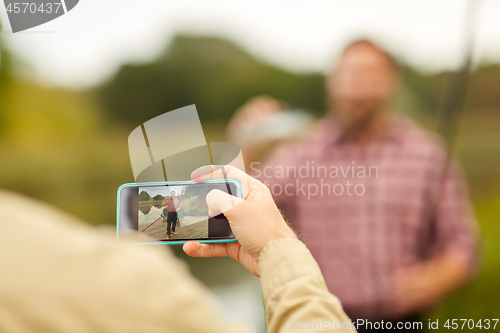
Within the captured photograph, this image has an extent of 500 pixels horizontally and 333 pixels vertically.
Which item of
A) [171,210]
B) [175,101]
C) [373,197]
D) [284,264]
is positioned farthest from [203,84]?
[284,264]

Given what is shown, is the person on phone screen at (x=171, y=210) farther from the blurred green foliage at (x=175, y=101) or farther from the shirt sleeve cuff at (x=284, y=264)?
the blurred green foliage at (x=175, y=101)

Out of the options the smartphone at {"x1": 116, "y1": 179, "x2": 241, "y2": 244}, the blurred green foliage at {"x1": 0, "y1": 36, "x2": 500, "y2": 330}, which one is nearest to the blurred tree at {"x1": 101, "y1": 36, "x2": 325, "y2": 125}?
the blurred green foliage at {"x1": 0, "y1": 36, "x2": 500, "y2": 330}

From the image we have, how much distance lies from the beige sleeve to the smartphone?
81mm

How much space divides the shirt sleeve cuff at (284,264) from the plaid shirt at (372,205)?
0.26 m

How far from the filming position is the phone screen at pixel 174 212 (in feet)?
1.15

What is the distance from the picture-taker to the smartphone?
0.35 m

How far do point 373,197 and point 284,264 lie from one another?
400mm

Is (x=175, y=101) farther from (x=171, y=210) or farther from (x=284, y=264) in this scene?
(x=284, y=264)

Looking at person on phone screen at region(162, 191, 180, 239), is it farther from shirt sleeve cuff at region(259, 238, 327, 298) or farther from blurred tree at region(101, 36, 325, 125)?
blurred tree at region(101, 36, 325, 125)

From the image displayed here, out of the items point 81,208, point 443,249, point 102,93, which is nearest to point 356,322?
point 443,249

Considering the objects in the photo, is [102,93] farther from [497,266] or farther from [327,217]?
[497,266]

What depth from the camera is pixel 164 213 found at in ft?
1.16

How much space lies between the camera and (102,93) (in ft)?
4.03

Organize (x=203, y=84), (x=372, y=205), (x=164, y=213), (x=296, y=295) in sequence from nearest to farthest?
1. (x=296, y=295)
2. (x=164, y=213)
3. (x=372, y=205)
4. (x=203, y=84)
